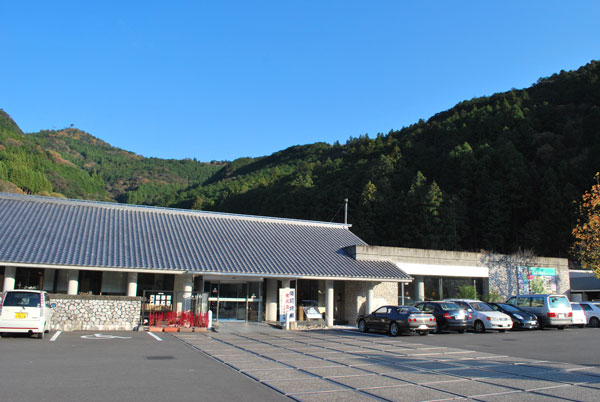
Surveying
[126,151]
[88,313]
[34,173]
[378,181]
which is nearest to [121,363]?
[88,313]

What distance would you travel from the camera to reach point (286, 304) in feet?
76.3

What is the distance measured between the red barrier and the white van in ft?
18.3

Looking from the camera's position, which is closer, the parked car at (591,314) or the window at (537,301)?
the window at (537,301)

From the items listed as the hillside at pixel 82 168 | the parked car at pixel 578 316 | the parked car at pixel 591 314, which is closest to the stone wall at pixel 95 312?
the parked car at pixel 578 316

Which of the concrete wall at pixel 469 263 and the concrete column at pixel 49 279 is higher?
the concrete wall at pixel 469 263

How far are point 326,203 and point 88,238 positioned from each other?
170ft

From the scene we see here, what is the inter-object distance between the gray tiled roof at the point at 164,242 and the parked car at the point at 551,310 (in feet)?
22.6

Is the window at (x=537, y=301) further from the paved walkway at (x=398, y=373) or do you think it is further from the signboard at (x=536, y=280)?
the paved walkway at (x=398, y=373)

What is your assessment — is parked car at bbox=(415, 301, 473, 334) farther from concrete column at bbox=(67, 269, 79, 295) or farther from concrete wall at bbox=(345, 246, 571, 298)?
concrete column at bbox=(67, 269, 79, 295)

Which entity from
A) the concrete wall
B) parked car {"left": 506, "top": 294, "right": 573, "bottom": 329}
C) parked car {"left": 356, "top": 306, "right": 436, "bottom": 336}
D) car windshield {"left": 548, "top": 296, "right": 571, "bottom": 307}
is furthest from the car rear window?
car windshield {"left": 548, "top": 296, "right": 571, "bottom": 307}

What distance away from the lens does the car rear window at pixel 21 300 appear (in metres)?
15.4

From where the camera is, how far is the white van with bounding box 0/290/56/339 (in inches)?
601

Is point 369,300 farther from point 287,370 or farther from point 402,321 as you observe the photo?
point 287,370

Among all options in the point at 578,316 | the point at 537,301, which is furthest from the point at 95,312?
the point at 578,316
